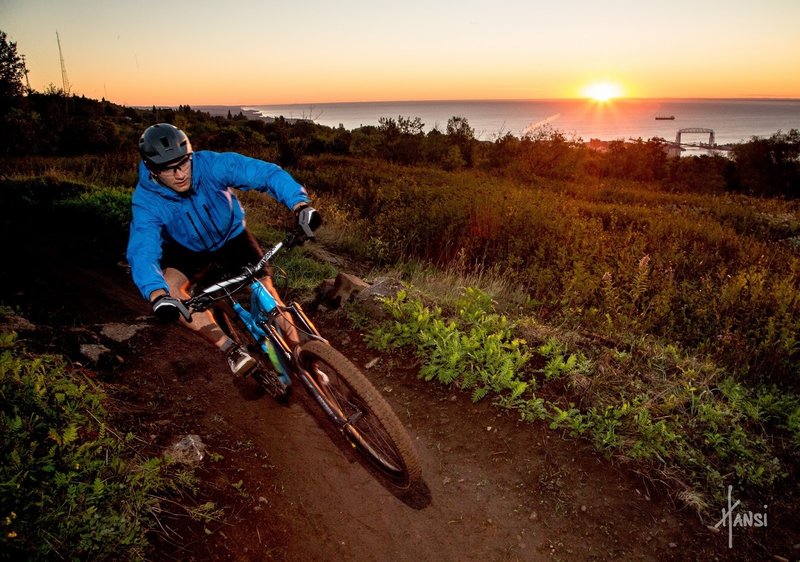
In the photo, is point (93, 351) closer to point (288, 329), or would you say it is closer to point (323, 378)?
point (288, 329)

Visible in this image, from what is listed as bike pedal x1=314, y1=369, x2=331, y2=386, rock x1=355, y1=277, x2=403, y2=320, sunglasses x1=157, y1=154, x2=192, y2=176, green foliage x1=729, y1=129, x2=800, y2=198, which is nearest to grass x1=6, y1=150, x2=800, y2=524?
rock x1=355, y1=277, x2=403, y2=320

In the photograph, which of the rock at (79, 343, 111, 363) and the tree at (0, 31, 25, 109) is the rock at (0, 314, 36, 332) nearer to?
the rock at (79, 343, 111, 363)

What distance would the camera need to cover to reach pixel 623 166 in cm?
4759

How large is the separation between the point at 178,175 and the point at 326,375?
224 cm

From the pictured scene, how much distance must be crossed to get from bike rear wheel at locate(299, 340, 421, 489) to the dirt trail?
32 cm

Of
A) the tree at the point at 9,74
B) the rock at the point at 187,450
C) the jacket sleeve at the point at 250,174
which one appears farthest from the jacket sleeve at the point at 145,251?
the tree at the point at 9,74

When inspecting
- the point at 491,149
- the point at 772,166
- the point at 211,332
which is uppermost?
the point at 491,149

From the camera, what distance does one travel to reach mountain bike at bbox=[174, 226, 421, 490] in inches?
127

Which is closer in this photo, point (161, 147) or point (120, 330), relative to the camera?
point (161, 147)

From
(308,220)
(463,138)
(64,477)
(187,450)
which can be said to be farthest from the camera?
(463,138)

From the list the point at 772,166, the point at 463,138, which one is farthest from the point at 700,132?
the point at 463,138

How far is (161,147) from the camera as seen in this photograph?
3.57m

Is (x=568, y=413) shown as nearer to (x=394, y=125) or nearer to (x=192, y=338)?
(x=192, y=338)

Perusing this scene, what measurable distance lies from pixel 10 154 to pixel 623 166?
5425cm
